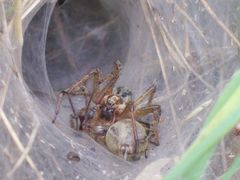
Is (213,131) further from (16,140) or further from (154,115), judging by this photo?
(154,115)

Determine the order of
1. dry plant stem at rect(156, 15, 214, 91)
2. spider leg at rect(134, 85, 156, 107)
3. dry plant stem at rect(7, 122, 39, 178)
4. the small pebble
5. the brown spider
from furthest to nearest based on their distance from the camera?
spider leg at rect(134, 85, 156, 107), the brown spider, dry plant stem at rect(156, 15, 214, 91), the small pebble, dry plant stem at rect(7, 122, 39, 178)

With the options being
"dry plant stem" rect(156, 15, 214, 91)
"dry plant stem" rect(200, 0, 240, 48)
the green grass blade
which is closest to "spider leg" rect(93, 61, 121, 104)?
"dry plant stem" rect(156, 15, 214, 91)

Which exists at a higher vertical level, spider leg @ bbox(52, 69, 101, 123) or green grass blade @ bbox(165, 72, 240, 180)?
spider leg @ bbox(52, 69, 101, 123)

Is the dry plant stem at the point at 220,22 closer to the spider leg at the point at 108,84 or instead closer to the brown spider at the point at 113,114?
the brown spider at the point at 113,114

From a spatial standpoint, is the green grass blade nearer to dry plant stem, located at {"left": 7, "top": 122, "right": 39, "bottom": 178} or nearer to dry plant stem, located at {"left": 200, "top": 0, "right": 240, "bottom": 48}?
dry plant stem, located at {"left": 7, "top": 122, "right": 39, "bottom": 178}

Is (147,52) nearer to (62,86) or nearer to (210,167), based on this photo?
(62,86)

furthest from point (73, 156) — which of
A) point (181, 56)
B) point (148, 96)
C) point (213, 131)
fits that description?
point (213, 131)

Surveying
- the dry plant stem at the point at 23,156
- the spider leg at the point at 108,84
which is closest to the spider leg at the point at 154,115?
the spider leg at the point at 108,84
